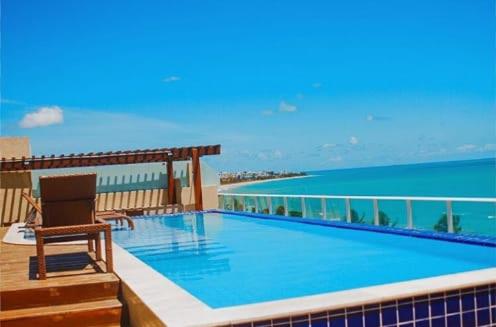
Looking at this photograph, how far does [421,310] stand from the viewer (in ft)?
12.9

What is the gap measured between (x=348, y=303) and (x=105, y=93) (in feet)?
141

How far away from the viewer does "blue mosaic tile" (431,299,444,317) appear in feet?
13.0

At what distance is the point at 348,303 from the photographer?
145 inches

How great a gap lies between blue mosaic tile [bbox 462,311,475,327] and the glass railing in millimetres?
2632

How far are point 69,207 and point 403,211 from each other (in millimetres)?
4426

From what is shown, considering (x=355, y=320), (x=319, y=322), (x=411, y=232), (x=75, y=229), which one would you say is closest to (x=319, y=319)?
(x=319, y=322)

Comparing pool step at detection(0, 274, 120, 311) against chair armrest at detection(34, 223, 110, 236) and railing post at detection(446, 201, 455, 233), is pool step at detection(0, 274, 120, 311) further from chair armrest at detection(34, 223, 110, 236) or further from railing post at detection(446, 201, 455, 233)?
railing post at detection(446, 201, 455, 233)

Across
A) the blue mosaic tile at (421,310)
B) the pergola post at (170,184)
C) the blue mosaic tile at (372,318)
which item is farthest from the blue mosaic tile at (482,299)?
the pergola post at (170,184)

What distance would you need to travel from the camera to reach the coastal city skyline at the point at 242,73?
93.1 feet

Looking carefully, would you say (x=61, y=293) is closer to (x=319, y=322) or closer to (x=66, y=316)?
(x=66, y=316)

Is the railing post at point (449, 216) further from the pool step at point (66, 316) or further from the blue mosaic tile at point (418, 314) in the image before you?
the pool step at point (66, 316)

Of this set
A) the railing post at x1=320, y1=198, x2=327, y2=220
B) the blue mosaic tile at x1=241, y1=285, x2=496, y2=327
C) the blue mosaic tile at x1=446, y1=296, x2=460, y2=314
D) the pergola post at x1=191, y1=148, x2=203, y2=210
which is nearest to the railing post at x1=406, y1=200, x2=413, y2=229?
the railing post at x1=320, y1=198, x2=327, y2=220

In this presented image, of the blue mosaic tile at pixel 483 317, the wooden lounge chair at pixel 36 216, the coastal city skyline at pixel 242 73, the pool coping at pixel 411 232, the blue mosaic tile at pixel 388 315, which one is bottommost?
the blue mosaic tile at pixel 483 317

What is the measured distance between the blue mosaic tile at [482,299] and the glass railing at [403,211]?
2504mm
